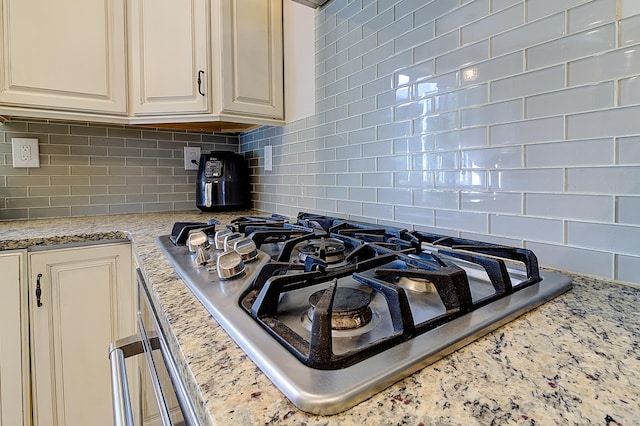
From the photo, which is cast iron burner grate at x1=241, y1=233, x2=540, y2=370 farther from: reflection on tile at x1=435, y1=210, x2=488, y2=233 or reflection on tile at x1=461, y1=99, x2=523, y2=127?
reflection on tile at x1=461, y1=99, x2=523, y2=127

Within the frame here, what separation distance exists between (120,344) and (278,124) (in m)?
1.18

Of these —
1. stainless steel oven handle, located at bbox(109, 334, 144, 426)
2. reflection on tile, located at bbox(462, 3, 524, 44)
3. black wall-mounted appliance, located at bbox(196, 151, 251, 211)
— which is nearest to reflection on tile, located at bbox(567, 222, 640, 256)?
reflection on tile, located at bbox(462, 3, 524, 44)

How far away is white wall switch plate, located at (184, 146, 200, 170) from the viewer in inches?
74.9

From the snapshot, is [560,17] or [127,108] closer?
[560,17]

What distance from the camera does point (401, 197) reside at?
99 centimetres

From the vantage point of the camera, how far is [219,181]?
67.1 inches

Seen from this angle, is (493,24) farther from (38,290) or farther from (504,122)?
(38,290)

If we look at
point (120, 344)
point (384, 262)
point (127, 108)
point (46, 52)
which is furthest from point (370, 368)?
point (46, 52)

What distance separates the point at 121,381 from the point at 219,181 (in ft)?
4.09

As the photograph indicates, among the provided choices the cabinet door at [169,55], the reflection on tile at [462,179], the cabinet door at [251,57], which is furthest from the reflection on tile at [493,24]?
the cabinet door at [169,55]

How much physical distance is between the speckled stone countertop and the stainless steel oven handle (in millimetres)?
160

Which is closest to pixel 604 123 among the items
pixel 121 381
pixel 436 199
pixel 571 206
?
pixel 571 206

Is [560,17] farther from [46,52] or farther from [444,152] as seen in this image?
[46,52]

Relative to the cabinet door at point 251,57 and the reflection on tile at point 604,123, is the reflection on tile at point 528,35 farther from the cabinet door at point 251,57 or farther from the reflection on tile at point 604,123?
the cabinet door at point 251,57
